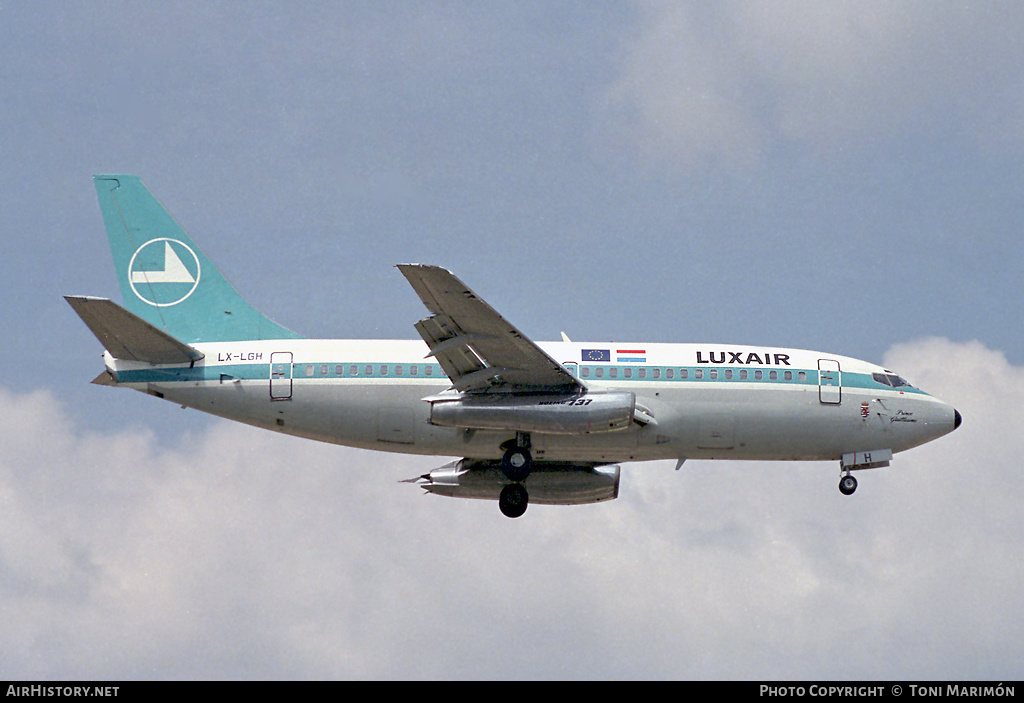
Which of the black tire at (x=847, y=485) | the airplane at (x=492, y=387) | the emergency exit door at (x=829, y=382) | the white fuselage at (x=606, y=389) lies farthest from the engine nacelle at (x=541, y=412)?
the black tire at (x=847, y=485)

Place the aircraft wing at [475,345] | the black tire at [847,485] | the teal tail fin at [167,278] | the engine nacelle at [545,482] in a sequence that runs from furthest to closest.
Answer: the engine nacelle at [545,482] < the black tire at [847,485] < the teal tail fin at [167,278] < the aircraft wing at [475,345]

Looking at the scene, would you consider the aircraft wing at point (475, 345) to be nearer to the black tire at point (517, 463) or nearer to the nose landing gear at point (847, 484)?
the black tire at point (517, 463)

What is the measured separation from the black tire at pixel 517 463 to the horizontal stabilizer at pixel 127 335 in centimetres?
953

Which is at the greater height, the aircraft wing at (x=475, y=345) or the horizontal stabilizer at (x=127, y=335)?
the horizontal stabilizer at (x=127, y=335)

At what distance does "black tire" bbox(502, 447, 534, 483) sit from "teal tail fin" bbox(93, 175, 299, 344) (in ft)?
24.5

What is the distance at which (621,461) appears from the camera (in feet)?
128

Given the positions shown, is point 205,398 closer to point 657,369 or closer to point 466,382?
point 466,382

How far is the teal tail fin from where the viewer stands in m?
38.4

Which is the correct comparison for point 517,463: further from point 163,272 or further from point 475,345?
point 163,272

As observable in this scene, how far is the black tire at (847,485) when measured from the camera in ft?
127

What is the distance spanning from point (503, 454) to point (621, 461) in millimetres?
3783

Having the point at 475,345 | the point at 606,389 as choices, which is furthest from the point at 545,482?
the point at 475,345

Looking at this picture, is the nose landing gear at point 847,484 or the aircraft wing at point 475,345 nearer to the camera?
the aircraft wing at point 475,345
